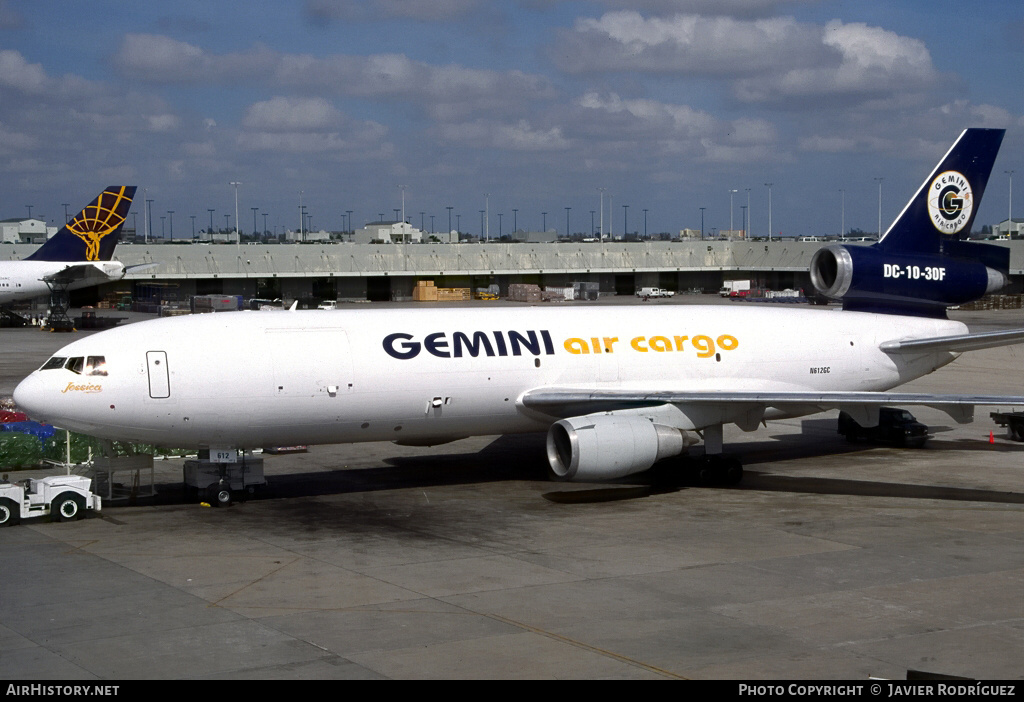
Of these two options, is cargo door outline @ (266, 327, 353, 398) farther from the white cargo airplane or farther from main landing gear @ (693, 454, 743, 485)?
main landing gear @ (693, 454, 743, 485)

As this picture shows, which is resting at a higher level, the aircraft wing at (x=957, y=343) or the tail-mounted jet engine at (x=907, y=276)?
the tail-mounted jet engine at (x=907, y=276)

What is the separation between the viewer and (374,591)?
18.8 metres

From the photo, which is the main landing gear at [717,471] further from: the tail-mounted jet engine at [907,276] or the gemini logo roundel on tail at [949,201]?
the gemini logo roundel on tail at [949,201]

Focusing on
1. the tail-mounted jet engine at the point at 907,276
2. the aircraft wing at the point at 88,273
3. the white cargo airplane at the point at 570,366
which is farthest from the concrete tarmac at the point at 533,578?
the aircraft wing at the point at 88,273

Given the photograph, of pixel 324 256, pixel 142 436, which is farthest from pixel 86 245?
pixel 142 436

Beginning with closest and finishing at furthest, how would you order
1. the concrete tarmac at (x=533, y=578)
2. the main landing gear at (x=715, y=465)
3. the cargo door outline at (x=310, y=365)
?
the concrete tarmac at (x=533, y=578)
the cargo door outline at (x=310, y=365)
the main landing gear at (x=715, y=465)

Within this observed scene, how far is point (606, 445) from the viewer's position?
2561cm

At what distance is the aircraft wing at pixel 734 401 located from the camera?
86.2 ft

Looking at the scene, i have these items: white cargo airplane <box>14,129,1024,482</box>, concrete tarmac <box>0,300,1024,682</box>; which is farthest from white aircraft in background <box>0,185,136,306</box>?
white cargo airplane <box>14,129,1024,482</box>

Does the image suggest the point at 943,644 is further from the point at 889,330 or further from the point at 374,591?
the point at 889,330

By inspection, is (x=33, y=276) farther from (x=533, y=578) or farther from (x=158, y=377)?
(x=533, y=578)

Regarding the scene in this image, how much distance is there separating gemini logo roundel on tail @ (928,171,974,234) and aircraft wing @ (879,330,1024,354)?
10.9 ft

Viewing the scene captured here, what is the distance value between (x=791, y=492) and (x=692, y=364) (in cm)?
419

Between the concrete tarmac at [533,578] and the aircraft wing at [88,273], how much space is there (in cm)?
5160
